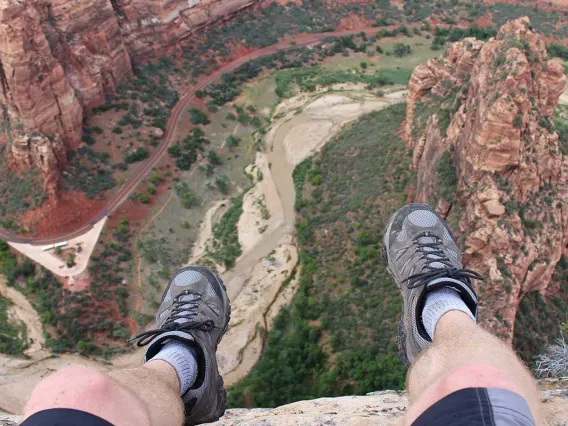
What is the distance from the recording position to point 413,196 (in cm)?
2155

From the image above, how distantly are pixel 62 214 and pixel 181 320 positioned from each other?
24.9 metres

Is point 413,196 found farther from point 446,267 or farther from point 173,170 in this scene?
point 173,170

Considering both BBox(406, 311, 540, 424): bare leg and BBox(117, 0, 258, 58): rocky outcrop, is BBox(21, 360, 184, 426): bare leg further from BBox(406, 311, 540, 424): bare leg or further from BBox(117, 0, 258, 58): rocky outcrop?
BBox(117, 0, 258, 58): rocky outcrop

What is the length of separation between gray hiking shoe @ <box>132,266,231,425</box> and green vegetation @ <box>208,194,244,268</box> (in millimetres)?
18464

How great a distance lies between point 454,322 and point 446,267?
2554mm

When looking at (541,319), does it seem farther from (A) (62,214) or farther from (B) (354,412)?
(A) (62,214)

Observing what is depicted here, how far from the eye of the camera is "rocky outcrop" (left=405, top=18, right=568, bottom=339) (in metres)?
15.1

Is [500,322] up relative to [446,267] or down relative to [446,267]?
down

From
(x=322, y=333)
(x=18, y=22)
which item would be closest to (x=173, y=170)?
(x=18, y=22)

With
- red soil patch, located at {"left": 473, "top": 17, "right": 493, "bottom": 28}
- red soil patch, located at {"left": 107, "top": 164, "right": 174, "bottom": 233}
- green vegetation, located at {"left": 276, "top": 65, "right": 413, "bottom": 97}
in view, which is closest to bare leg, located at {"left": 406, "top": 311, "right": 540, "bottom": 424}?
red soil patch, located at {"left": 107, "top": 164, "right": 174, "bottom": 233}

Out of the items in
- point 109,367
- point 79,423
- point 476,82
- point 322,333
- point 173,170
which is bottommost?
point 109,367

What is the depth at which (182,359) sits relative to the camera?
22.3 feet

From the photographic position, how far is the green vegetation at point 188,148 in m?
35.8

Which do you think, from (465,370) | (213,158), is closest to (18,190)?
(213,158)
